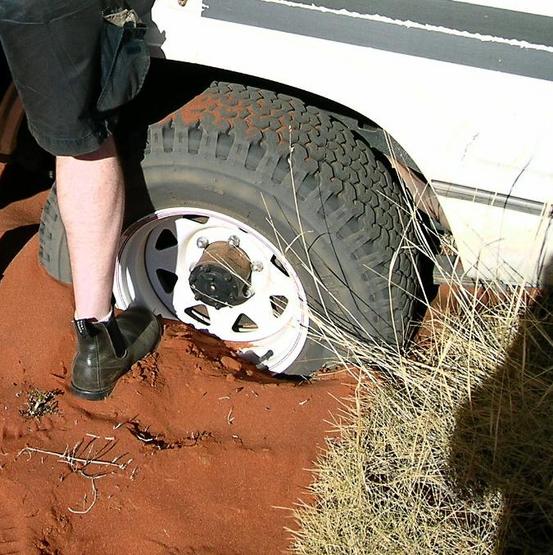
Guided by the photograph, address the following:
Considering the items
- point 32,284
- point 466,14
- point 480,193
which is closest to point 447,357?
point 480,193

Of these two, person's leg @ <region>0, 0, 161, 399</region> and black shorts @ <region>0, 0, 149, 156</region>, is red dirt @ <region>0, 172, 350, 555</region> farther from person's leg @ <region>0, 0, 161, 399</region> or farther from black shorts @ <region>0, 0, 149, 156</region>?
black shorts @ <region>0, 0, 149, 156</region>

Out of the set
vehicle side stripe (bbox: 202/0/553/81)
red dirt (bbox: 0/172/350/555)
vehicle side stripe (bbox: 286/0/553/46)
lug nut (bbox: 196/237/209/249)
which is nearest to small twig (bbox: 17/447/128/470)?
red dirt (bbox: 0/172/350/555)

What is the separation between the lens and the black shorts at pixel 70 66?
2045mm

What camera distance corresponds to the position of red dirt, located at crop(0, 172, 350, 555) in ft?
8.13

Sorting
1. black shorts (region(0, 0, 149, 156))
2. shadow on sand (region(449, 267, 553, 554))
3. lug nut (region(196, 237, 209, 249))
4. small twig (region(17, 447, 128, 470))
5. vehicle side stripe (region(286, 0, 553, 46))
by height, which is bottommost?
small twig (region(17, 447, 128, 470))

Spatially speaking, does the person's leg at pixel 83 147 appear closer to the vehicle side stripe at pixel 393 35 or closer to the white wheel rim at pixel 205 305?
the white wheel rim at pixel 205 305

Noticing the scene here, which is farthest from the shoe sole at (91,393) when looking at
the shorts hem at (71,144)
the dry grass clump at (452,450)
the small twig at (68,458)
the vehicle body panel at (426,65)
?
the vehicle body panel at (426,65)

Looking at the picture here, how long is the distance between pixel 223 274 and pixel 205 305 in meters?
0.32

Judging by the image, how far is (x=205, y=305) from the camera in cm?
307

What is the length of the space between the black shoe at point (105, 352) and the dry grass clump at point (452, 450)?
80cm

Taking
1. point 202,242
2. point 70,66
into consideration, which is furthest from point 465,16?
point 202,242

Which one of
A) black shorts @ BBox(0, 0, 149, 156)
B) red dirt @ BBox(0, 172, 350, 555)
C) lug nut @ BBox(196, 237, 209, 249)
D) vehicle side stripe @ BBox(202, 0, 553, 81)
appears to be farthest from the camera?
lug nut @ BBox(196, 237, 209, 249)

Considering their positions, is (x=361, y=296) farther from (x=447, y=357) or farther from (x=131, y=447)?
(x=131, y=447)

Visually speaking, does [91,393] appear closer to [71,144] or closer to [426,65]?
[71,144]
